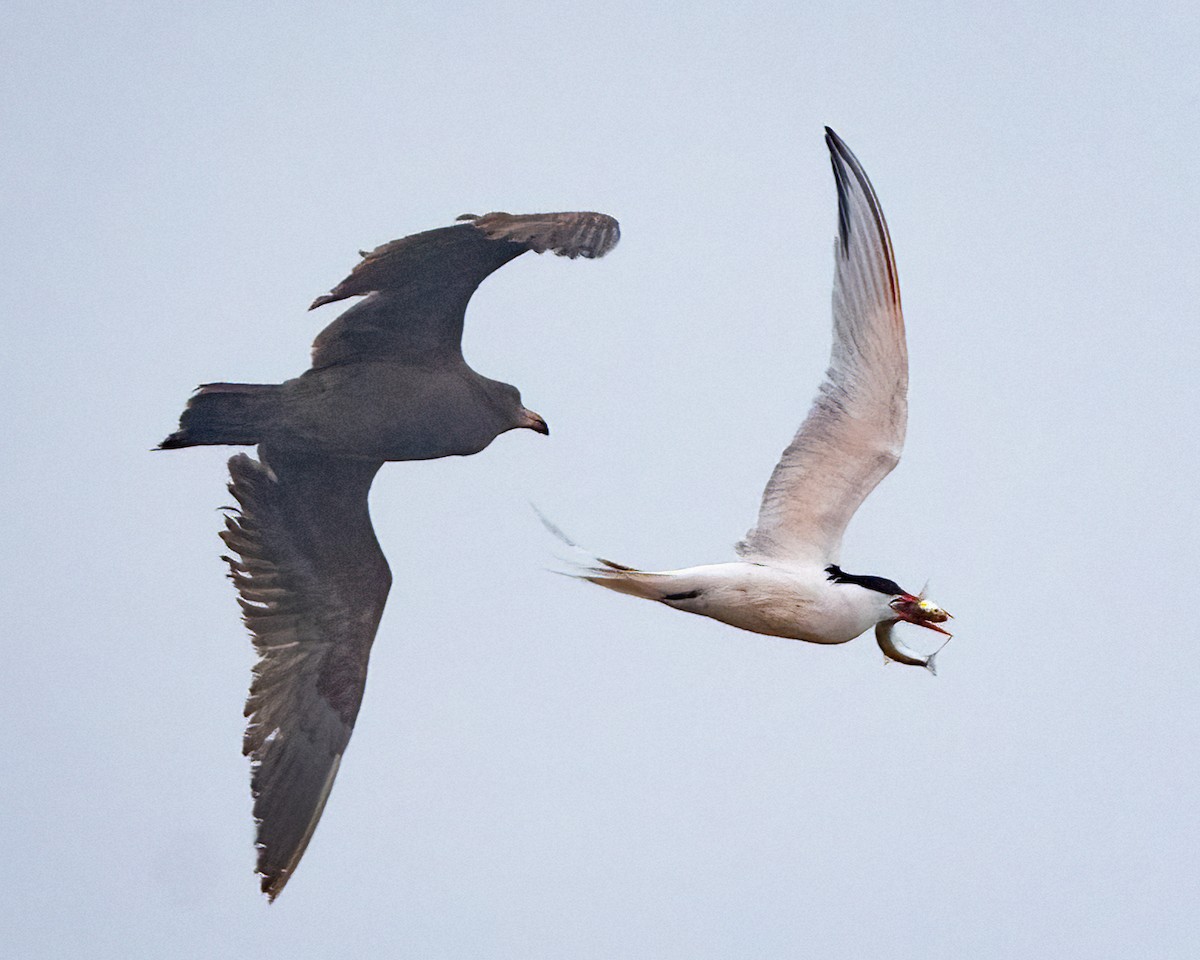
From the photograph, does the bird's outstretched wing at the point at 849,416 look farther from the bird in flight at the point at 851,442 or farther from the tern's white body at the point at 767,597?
the tern's white body at the point at 767,597

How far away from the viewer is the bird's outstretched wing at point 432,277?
10742 millimetres

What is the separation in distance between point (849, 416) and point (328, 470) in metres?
3.42

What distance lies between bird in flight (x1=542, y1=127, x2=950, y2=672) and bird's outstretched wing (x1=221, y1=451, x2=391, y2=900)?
2.86m

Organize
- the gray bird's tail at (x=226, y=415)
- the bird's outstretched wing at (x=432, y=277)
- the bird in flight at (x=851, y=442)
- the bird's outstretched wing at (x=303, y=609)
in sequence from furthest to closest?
the bird's outstretched wing at (x=303, y=609) → the gray bird's tail at (x=226, y=415) → the bird in flight at (x=851, y=442) → the bird's outstretched wing at (x=432, y=277)

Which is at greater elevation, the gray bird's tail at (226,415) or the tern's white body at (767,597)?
the gray bird's tail at (226,415)

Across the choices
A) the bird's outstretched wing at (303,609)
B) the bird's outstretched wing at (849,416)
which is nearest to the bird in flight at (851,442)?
the bird's outstretched wing at (849,416)

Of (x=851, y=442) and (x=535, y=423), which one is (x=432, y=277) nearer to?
Answer: (x=535, y=423)

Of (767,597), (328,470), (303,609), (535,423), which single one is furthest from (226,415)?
(767,597)

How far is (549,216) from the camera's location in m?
10.8

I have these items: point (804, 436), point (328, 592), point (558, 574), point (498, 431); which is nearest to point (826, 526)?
point (804, 436)

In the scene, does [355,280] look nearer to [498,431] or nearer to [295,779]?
[498,431]

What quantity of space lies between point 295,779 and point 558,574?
3048 mm

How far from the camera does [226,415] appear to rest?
12.1 m

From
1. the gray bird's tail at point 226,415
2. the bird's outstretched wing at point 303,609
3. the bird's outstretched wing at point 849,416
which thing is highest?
the bird's outstretched wing at point 849,416
